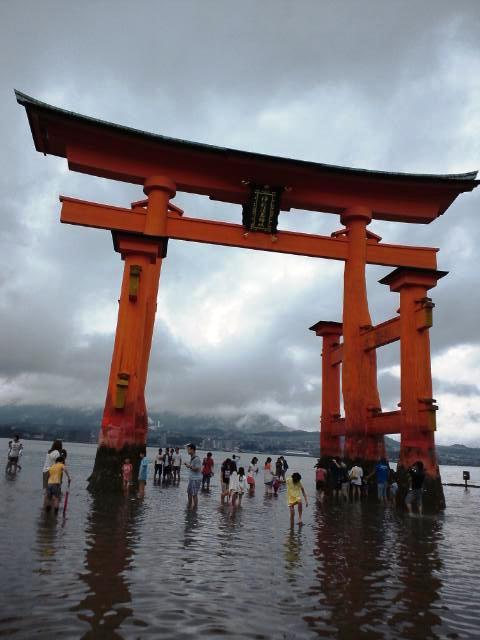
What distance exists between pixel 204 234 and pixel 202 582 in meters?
16.5

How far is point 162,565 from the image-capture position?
7.47 metres

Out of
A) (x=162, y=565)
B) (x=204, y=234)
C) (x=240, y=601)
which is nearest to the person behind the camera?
(x=240, y=601)

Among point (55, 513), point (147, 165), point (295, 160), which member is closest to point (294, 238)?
point (295, 160)

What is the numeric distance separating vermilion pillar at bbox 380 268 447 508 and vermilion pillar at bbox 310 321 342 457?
6.13 m

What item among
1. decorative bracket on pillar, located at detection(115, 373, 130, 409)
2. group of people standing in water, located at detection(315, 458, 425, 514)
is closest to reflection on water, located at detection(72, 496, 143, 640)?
decorative bracket on pillar, located at detection(115, 373, 130, 409)

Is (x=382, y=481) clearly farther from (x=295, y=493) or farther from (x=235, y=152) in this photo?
(x=235, y=152)

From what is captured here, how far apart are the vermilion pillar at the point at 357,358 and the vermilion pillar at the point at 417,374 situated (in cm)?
146

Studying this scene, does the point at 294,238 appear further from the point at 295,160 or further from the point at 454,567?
the point at 454,567

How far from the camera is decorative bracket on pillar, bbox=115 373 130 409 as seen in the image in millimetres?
18547

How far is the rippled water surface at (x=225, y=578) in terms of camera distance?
521cm

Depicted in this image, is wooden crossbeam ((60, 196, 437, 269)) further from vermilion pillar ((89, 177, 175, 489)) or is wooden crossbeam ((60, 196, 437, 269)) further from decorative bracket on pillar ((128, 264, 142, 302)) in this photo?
decorative bracket on pillar ((128, 264, 142, 302))

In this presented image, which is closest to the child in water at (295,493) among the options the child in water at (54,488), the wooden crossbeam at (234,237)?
the child in water at (54,488)

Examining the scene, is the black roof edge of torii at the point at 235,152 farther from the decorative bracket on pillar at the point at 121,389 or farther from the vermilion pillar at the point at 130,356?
the decorative bracket on pillar at the point at 121,389

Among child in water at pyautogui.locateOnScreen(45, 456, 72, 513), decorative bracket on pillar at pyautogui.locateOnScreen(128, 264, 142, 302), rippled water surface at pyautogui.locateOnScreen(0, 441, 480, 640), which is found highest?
decorative bracket on pillar at pyautogui.locateOnScreen(128, 264, 142, 302)
